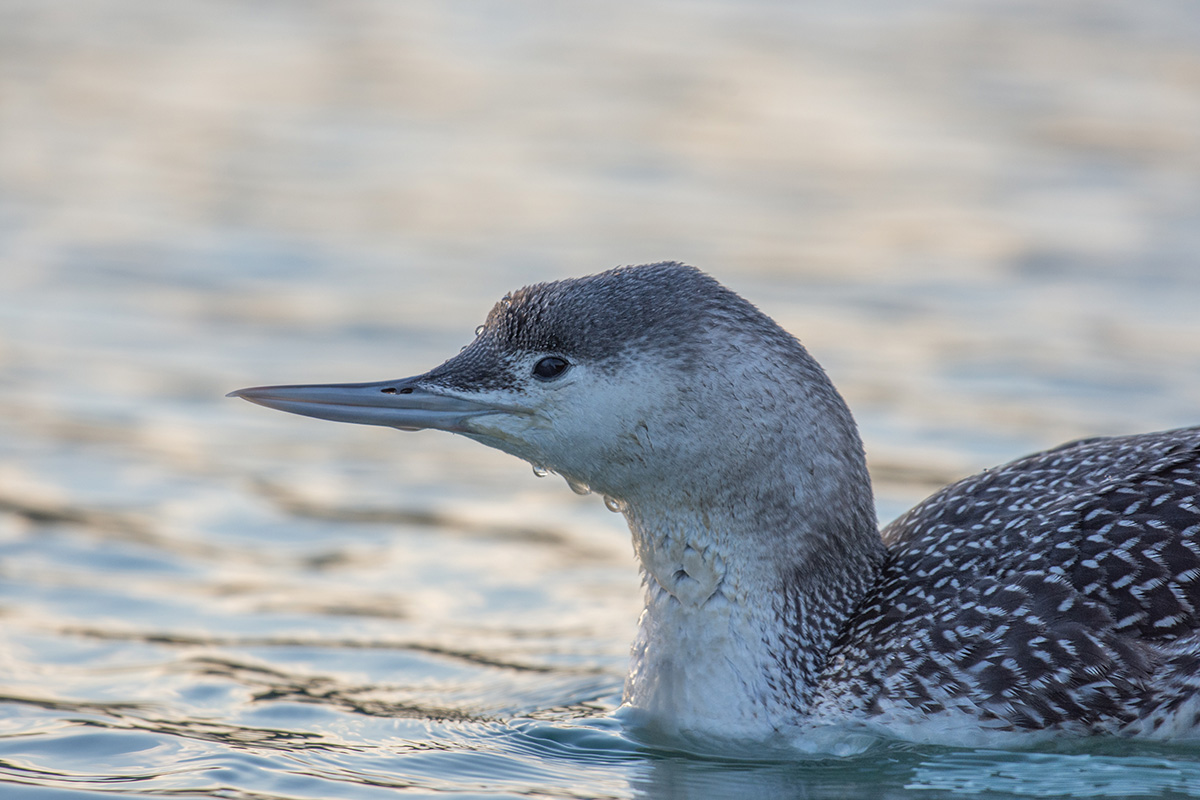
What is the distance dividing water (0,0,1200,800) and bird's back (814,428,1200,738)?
0.18 meters

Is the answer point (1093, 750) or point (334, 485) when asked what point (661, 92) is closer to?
point (334, 485)

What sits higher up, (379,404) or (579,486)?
(379,404)

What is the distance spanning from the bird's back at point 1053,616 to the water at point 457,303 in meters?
0.18

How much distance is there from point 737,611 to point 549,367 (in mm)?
999

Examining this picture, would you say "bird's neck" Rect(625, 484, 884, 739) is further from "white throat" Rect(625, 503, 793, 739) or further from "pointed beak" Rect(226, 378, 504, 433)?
"pointed beak" Rect(226, 378, 504, 433)

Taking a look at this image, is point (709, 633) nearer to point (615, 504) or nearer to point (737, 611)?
point (737, 611)

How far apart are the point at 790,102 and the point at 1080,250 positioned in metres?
3.57

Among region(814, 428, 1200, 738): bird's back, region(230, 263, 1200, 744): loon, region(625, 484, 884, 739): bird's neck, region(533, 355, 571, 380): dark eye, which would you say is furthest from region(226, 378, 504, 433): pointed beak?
region(814, 428, 1200, 738): bird's back

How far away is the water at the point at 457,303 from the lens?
6273mm

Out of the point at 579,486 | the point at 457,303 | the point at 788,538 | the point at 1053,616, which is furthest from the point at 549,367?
the point at 457,303

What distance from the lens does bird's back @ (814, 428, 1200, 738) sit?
5.75 meters

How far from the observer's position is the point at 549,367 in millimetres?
6012

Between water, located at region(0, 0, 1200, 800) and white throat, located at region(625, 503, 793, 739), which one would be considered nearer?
white throat, located at region(625, 503, 793, 739)

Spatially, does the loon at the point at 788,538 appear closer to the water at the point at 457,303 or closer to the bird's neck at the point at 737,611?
the bird's neck at the point at 737,611
